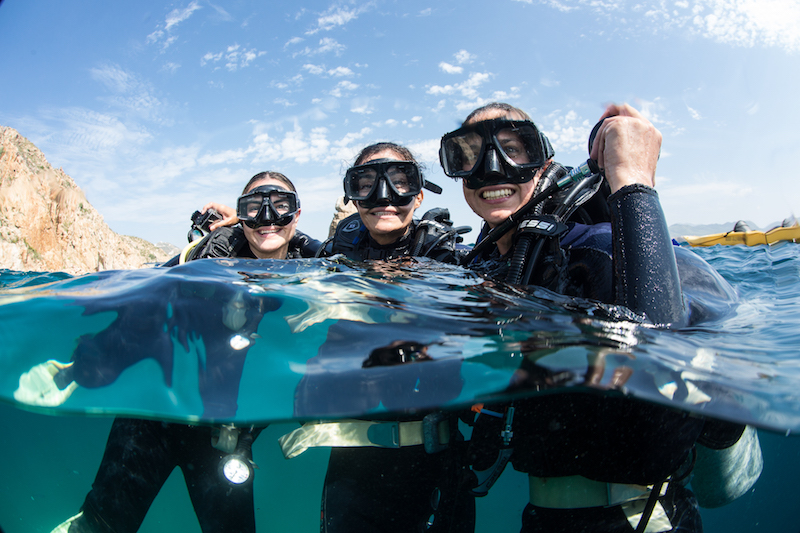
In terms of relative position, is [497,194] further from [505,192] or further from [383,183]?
[383,183]

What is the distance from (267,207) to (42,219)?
38692 mm

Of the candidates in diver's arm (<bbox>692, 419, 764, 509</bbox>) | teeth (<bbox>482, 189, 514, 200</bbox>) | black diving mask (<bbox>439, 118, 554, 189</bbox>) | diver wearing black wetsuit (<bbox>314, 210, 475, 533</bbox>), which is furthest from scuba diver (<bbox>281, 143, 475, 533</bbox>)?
diver's arm (<bbox>692, 419, 764, 509</bbox>)

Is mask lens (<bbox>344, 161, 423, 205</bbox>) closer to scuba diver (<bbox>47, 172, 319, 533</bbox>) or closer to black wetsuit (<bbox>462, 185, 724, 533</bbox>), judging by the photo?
scuba diver (<bbox>47, 172, 319, 533</bbox>)

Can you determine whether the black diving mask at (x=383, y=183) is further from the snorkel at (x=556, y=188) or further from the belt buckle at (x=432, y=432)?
the belt buckle at (x=432, y=432)

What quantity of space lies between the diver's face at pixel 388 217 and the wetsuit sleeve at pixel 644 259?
7.45 ft

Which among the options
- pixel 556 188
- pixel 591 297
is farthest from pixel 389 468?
pixel 556 188

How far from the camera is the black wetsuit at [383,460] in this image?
212 centimetres

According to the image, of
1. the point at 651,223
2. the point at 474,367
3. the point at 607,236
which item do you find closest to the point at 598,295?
the point at 607,236

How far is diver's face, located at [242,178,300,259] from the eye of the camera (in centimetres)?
479

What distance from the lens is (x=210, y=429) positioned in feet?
14.9

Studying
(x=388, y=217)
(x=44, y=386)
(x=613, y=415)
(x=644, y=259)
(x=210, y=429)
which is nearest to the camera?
(x=644, y=259)

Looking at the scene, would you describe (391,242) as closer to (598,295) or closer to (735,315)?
(598,295)

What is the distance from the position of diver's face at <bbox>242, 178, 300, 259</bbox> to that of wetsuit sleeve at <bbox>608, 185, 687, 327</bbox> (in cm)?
371

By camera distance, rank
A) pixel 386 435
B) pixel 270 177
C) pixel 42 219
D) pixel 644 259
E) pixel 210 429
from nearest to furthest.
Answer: pixel 644 259
pixel 386 435
pixel 210 429
pixel 270 177
pixel 42 219
